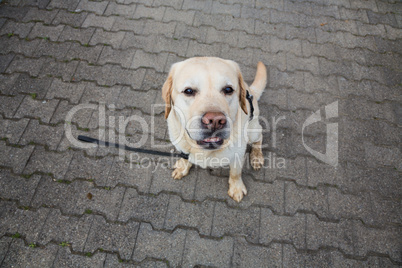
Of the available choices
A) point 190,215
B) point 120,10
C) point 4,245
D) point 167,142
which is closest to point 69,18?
point 120,10

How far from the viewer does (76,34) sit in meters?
3.57

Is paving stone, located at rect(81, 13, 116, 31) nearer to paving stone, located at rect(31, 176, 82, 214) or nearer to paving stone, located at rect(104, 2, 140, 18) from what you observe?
paving stone, located at rect(104, 2, 140, 18)

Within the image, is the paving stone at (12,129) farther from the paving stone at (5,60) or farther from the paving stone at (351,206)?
the paving stone at (351,206)

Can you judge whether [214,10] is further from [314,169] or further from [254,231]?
[254,231]

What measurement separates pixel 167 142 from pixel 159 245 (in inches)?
44.3

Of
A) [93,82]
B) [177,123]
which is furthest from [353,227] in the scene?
[93,82]

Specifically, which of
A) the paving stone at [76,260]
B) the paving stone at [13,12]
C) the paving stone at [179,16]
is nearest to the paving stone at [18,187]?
the paving stone at [76,260]

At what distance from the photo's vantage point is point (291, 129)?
2.87 m

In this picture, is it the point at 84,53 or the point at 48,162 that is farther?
the point at 84,53

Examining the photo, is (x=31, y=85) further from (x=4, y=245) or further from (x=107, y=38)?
(x=4, y=245)

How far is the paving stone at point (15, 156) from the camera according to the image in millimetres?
2591

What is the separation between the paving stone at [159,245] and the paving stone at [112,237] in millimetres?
67

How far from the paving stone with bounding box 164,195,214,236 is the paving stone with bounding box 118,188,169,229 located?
69mm

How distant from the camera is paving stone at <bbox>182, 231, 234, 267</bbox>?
2.14 meters
